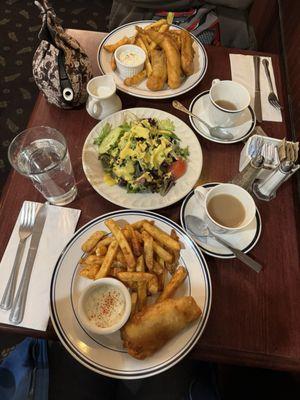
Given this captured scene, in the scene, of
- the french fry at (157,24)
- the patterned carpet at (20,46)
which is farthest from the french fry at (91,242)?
the patterned carpet at (20,46)

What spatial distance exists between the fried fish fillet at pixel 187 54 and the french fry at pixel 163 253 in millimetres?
891

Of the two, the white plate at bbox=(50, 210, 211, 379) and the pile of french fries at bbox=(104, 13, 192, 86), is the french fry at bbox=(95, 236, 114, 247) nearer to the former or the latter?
the white plate at bbox=(50, 210, 211, 379)

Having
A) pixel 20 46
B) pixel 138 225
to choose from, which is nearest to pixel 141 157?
pixel 138 225

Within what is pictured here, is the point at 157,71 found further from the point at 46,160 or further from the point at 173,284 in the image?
the point at 173,284

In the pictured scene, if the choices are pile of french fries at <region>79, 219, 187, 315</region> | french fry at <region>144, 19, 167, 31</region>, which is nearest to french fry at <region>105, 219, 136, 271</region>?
pile of french fries at <region>79, 219, 187, 315</region>

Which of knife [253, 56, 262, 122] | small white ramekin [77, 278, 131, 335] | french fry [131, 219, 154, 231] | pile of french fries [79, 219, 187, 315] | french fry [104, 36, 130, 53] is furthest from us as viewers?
french fry [104, 36, 130, 53]

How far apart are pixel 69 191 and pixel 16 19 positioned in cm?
303

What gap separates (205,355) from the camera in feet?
2.99

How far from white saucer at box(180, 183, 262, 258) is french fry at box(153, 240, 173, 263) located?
0.43 ft

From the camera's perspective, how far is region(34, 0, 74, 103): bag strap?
1085 millimetres

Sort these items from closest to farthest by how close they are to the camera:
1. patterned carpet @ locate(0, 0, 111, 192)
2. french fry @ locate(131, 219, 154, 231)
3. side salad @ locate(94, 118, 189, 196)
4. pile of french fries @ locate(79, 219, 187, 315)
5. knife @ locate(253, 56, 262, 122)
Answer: pile of french fries @ locate(79, 219, 187, 315)
french fry @ locate(131, 219, 154, 231)
side salad @ locate(94, 118, 189, 196)
knife @ locate(253, 56, 262, 122)
patterned carpet @ locate(0, 0, 111, 192)

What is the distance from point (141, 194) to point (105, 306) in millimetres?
424

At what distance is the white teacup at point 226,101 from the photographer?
126 centimetres

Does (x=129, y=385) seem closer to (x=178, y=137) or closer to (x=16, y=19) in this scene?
(x=178, y=137)
